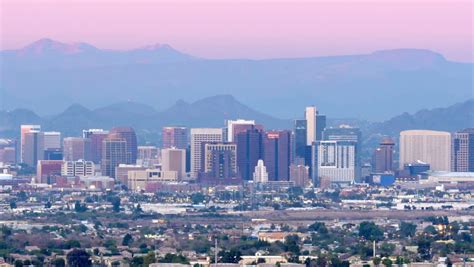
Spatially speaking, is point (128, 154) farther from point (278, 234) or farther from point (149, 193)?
point (278, 234)

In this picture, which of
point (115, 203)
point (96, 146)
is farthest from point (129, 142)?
point (115, 203)

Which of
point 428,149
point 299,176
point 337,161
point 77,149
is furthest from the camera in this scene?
point 77,149

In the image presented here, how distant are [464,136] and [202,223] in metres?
54.9

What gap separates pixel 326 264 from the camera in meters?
49.9

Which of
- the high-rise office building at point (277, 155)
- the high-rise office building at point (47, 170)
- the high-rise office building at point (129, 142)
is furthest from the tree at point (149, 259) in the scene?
the high-rise office building at point (129, 142)

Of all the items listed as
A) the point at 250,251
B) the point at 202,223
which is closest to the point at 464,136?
the point at 202,223

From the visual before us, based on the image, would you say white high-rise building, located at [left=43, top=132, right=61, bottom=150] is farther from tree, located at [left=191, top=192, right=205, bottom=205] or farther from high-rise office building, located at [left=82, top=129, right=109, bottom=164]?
tree, located at [left=191, top=192, right=205, bottom=205]

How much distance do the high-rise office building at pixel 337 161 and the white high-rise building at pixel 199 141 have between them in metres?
6.24

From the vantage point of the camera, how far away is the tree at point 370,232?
6457 centimetres

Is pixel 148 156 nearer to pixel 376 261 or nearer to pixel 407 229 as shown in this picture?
pixel 407 229

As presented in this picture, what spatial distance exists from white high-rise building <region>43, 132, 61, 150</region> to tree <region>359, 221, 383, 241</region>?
7195 centimetres

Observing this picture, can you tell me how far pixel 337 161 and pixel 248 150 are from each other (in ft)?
15.9

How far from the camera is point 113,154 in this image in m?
128

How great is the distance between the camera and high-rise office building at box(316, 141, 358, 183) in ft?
402
